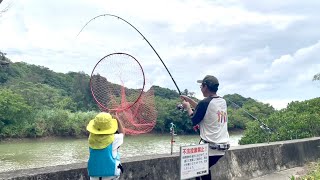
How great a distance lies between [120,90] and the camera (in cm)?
538

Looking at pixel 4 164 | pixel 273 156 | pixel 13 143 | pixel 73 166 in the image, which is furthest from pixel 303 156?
pixel 13 143

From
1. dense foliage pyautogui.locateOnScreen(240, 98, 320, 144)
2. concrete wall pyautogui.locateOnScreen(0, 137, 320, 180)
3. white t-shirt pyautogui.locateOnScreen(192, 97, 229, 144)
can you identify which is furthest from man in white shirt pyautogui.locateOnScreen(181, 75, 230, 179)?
dense foliage pyautogui.locateOnScreen(240, 98, 320, 144)

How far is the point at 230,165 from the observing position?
6.82 m

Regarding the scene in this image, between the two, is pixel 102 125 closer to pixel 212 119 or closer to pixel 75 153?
pixel 212 119

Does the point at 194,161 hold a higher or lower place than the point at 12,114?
lower

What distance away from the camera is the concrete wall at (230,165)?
4.39m

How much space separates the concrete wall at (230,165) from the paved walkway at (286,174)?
107 mm

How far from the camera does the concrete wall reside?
4387mm

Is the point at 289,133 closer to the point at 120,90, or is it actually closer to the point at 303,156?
the point at 303,156

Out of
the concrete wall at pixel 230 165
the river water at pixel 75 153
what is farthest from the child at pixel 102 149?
the river water at pixel 75 153

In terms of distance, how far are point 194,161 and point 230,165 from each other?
260 cm

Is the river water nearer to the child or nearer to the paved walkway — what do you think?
the paved walkway

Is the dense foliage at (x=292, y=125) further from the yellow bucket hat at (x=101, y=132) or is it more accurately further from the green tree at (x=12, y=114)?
the green tree at (x=12, y=114)

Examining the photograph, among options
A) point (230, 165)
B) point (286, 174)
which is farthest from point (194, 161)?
point (286, 174)
